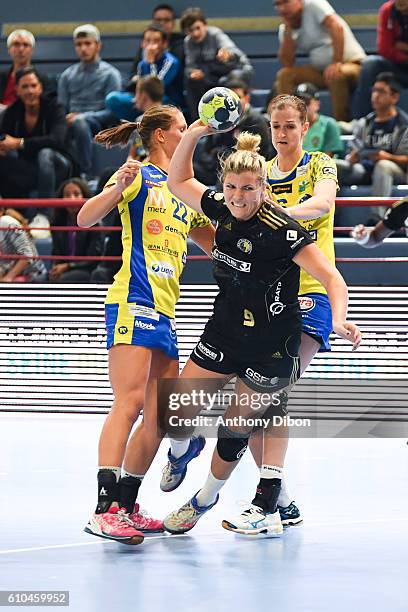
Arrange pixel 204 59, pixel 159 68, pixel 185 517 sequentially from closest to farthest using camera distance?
1. pixel 185 517
2. pixel 204 59
3. pixel 159 68

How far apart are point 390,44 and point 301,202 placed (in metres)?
5.90

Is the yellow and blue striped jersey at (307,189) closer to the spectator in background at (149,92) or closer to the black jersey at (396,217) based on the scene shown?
the black jersey at (396,217)

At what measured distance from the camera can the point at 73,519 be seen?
5297mm

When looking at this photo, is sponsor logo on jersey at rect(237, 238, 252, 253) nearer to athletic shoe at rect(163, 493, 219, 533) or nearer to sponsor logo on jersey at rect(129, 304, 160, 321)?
sponsor logo on jersey at rect(129, 304, 160, 321)

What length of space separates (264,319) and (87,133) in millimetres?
6897

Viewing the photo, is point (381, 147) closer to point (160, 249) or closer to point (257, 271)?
point (160, 249)

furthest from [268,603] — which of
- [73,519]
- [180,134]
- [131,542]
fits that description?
[180,134]

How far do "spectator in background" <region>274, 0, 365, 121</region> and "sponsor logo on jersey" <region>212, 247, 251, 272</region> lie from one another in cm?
636

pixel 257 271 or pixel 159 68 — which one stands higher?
pixel 159 68

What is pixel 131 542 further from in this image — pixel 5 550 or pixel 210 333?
pixel 210 333

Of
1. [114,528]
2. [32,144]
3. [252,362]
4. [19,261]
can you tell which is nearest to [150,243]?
[252,362]

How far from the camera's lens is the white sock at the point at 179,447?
5194 mm

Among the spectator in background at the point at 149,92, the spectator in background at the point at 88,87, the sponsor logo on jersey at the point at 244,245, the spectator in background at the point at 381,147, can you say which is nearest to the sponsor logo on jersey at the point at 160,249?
the sponsor logo on jersey at the point at 244,245

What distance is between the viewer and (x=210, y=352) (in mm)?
4840
